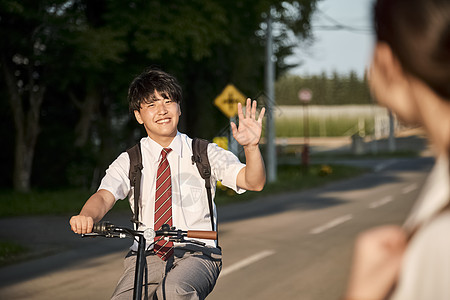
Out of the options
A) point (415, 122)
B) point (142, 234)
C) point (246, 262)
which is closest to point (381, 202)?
point (246, 262)

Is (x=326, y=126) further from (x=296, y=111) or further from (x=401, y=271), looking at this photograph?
(x=401, y=271)

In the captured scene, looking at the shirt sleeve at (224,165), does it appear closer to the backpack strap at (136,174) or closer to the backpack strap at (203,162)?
the backpack strap at (203,162)

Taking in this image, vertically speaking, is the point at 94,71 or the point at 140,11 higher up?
the point at 140,11

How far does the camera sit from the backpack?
10.6 ft

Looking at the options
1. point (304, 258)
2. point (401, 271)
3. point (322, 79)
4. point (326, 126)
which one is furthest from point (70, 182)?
point (322, 79)

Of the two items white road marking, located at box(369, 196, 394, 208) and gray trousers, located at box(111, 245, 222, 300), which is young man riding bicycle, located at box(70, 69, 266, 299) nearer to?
gray trousers, located at box(111, 245, 222, 300)

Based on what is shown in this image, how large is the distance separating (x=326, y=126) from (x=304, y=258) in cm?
8352

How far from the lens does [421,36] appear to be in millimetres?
834

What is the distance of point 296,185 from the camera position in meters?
21.3

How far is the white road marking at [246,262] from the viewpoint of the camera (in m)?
8.47

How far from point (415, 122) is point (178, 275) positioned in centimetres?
218

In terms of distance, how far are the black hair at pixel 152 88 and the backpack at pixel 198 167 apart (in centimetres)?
23

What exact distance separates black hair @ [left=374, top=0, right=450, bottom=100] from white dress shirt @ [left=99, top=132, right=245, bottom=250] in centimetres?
241

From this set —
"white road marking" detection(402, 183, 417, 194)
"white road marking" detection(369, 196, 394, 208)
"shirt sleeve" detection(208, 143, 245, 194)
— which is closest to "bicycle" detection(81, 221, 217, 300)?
"shirt sleeve" detection(208, 143, 245, 194)
